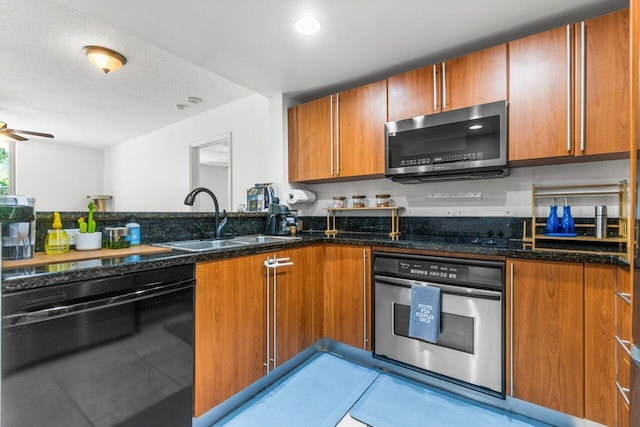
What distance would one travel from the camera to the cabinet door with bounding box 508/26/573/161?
5.23 ft

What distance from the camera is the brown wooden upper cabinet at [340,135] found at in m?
2.26

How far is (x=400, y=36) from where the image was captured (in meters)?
1.82

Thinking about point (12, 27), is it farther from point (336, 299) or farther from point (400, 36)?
point (336, 299)

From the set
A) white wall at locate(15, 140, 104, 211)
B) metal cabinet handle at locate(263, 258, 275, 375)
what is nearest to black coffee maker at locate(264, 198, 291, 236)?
metal cabinet handle at locate(263, 258, 275, 375)

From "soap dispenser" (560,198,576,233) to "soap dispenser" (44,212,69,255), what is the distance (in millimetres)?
2759

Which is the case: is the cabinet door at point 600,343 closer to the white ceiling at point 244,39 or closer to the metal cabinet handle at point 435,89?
the metal cabinet handle at point 435,89

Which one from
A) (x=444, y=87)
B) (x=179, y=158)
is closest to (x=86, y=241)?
(x=444, y=87)

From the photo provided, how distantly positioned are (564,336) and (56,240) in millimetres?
2520

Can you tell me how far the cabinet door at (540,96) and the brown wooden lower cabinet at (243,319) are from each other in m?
1.56

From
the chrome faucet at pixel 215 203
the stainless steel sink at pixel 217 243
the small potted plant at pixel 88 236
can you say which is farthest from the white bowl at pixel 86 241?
the chrome faucet at pixel 215 203

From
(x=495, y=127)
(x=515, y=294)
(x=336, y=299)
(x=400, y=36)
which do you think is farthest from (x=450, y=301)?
(x=400, y=36)

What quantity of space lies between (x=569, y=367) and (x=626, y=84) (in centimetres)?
148

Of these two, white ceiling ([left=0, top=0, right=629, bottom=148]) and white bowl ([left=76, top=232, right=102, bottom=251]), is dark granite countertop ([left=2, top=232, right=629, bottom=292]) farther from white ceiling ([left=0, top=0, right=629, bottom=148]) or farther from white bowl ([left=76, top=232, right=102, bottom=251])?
white ceiling ([left=0, top=0, right=629, bottom=148])

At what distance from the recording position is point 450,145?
1920 millimetres
